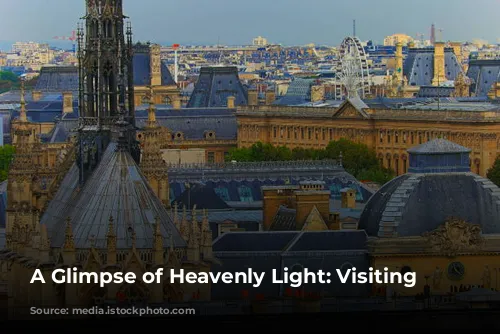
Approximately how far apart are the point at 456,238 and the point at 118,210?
38.9 feet

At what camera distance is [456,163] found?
295ft

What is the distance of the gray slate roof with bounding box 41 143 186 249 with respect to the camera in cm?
7725

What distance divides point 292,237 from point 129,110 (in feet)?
23.9

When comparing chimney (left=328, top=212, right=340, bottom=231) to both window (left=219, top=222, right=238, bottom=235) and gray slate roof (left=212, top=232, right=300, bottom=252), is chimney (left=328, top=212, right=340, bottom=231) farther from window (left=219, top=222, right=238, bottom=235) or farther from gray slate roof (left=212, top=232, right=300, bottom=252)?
gray slate roof (left=212, top=232, right=300, bottom=252)

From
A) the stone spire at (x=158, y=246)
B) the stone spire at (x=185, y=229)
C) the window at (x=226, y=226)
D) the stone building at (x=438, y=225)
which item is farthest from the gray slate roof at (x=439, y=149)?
the stone spire at (x=158, y=246)

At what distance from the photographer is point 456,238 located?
279 feet

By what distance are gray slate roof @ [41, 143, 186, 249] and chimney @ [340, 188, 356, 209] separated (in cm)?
3497

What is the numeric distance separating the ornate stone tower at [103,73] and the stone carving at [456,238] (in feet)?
35.2

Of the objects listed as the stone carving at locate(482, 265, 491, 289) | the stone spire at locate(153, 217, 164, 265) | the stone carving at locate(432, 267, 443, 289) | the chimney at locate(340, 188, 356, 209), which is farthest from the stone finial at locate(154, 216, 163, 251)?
the chimney at locate(340, 188, 356, 209)

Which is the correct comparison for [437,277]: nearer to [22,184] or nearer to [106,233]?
[106,233]

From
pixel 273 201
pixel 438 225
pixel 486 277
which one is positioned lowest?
pixel 486 277

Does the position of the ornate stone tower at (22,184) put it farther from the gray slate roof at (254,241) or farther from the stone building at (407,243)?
the stone building at (407,243)

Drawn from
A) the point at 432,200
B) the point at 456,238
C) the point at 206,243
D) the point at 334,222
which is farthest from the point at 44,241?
the point at 334,222

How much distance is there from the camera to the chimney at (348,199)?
115m
